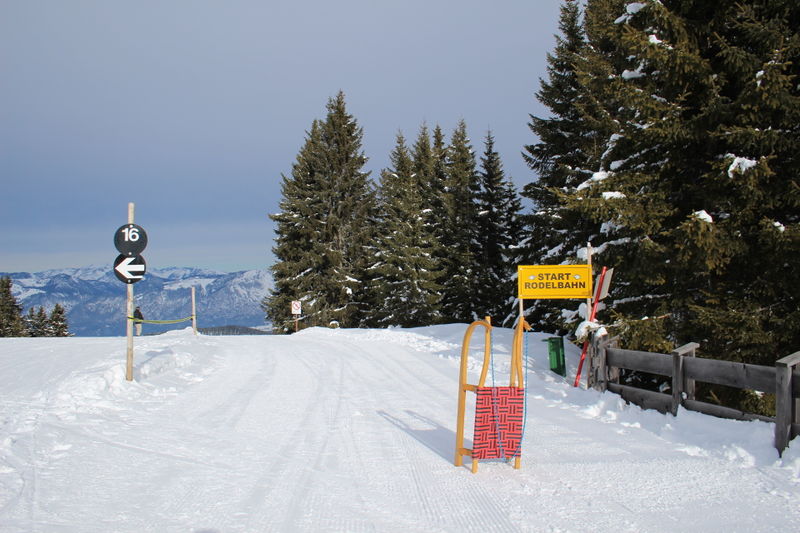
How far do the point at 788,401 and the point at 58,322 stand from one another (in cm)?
6950

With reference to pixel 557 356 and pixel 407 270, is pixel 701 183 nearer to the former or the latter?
pixel 557 356

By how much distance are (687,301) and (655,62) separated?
4.79 m

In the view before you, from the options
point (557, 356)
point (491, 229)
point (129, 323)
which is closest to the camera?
point (129, 323)

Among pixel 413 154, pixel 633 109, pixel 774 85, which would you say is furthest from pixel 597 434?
pixel 413 154

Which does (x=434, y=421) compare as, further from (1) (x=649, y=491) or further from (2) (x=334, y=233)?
(2) (x=334, y=233)

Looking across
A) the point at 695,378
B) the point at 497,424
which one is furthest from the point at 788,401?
the point at 497,424

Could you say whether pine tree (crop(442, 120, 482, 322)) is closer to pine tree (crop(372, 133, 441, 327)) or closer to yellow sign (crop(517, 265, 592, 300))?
pine tree (crop(372, 133, 441, 327))

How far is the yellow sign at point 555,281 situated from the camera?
10219 millimetres

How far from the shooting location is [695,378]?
702cm

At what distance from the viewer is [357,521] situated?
162 inches

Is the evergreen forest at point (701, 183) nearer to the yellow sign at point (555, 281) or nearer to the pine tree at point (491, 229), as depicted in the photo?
the yellow sign at point (555, 281)

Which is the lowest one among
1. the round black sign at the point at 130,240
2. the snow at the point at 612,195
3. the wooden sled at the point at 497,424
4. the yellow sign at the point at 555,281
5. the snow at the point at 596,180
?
the wooden sled at the point at 497,424

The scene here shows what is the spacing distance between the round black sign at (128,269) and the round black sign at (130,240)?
106 mm

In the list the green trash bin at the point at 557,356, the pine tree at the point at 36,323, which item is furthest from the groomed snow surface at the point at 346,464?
the pine tree at the point at 36,323
